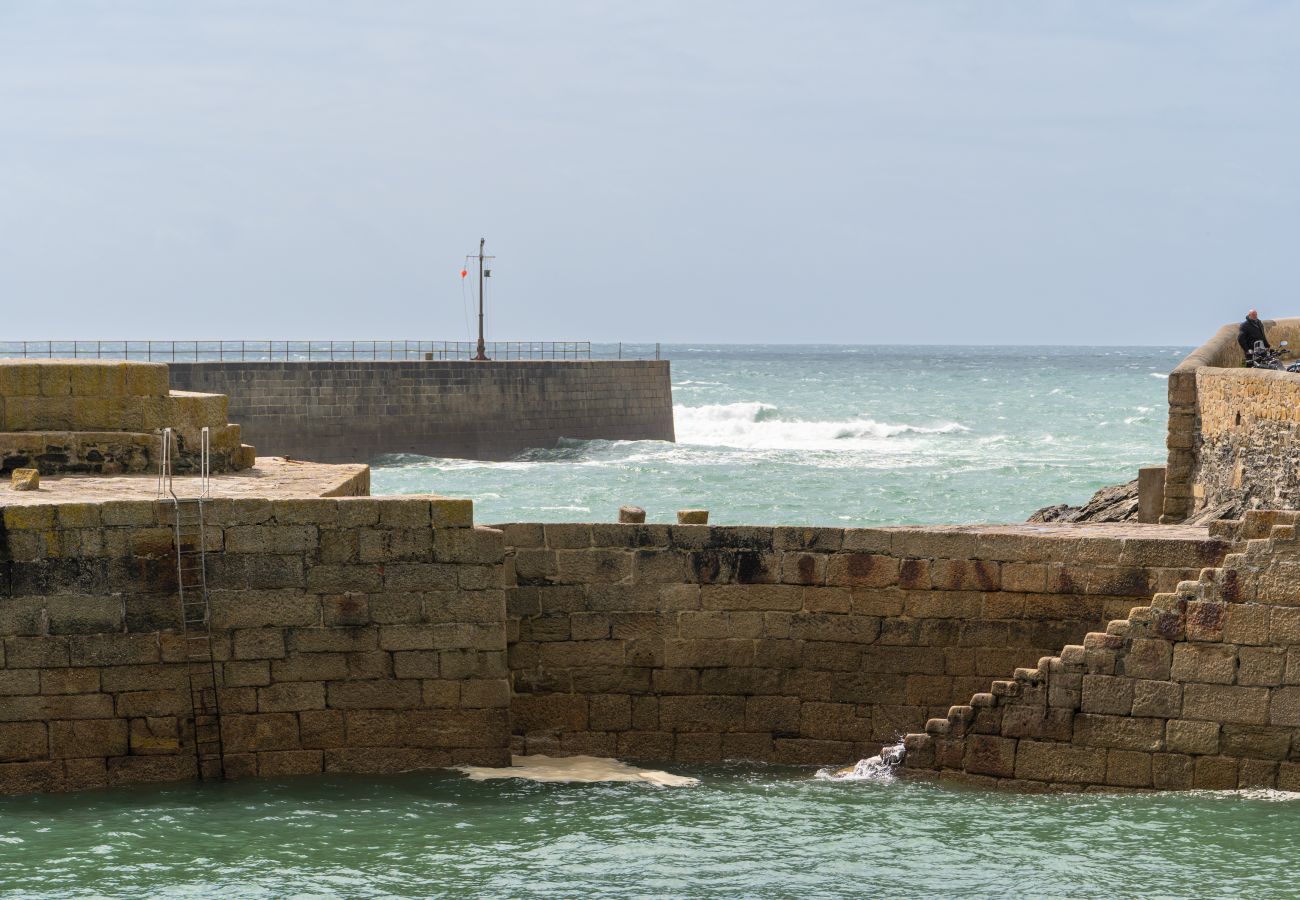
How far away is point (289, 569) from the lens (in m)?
12.1

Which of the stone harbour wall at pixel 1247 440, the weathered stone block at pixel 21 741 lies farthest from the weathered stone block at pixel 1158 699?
the weathered stone block at pixel 21 741

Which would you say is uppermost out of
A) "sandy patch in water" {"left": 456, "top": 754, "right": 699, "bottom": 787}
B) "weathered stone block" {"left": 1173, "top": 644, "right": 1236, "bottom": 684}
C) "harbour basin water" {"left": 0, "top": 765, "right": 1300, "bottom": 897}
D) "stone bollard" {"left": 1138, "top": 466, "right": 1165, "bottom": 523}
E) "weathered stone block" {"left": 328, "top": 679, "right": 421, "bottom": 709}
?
"stone bollard" {"left": 1138, "top": 466, "right": 1165, "bottom": 523}

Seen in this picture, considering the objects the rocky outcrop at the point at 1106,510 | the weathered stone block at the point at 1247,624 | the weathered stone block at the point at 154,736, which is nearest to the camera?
the weathered stone block at the point at 1247,624

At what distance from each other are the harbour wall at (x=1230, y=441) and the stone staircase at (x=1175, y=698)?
3.44 metres

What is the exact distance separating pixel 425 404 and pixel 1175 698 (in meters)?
36.6

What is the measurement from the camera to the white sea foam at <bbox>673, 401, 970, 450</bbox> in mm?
61672

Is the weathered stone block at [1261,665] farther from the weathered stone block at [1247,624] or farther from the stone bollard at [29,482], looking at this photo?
the stone bollard at [29,482]

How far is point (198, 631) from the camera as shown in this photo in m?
12.0

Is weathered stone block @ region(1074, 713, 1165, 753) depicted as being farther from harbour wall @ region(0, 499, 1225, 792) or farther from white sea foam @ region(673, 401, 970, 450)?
white sea foam @ region(673, 401, 970, 450)

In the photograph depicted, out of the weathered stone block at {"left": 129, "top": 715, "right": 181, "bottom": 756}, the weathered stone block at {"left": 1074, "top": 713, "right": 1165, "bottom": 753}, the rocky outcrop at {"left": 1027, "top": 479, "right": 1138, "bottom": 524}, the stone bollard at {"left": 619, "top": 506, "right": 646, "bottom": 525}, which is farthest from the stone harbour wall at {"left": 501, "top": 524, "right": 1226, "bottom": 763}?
the rocky outcrop at {"left": 1027, "top": 479, "right": 1138, "bottom": 524}

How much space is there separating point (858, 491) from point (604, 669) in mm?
28144

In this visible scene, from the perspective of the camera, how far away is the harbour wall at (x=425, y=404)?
44.7 m

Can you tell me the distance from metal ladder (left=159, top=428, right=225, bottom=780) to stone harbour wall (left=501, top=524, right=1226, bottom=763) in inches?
83.9

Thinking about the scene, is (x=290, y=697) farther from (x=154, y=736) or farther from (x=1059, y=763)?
(x=1059, y=763)
